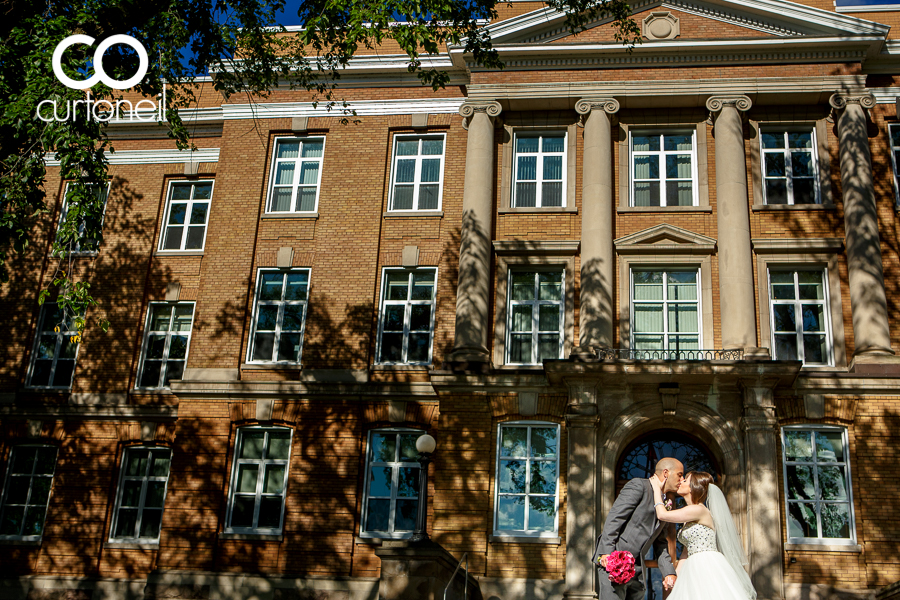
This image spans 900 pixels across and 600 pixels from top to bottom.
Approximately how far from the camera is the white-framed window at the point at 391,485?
18.9m

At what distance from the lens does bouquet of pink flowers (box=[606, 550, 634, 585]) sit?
7.87 meters

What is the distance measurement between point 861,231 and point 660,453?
20.1 feet

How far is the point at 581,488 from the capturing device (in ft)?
57.3

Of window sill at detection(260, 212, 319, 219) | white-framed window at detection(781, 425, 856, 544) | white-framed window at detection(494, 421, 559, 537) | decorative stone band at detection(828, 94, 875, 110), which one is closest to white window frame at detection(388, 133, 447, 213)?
window sill at detection(260, 212, 319, 219)

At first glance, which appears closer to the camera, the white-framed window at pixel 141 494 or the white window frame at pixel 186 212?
the white-framed window at pixel 141 494

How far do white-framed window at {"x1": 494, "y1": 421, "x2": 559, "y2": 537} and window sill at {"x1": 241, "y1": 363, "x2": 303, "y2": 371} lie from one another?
4.81 m

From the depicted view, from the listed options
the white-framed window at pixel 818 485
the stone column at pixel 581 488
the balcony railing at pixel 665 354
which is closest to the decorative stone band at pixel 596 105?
the balcony railing at pixel 665 354

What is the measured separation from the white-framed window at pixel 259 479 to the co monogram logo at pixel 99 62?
25.8 feet

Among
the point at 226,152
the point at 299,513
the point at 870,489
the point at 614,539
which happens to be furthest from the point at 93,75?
the point at 870,489

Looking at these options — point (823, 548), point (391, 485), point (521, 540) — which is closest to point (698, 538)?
point (521, 540)

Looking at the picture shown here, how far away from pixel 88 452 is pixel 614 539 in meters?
16.3

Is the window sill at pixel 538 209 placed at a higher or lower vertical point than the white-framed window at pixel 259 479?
higher

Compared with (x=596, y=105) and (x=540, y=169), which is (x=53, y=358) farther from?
(x=596, y=105)

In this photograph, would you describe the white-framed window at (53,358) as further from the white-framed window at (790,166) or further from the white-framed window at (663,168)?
the white-framed window at (790,166)
